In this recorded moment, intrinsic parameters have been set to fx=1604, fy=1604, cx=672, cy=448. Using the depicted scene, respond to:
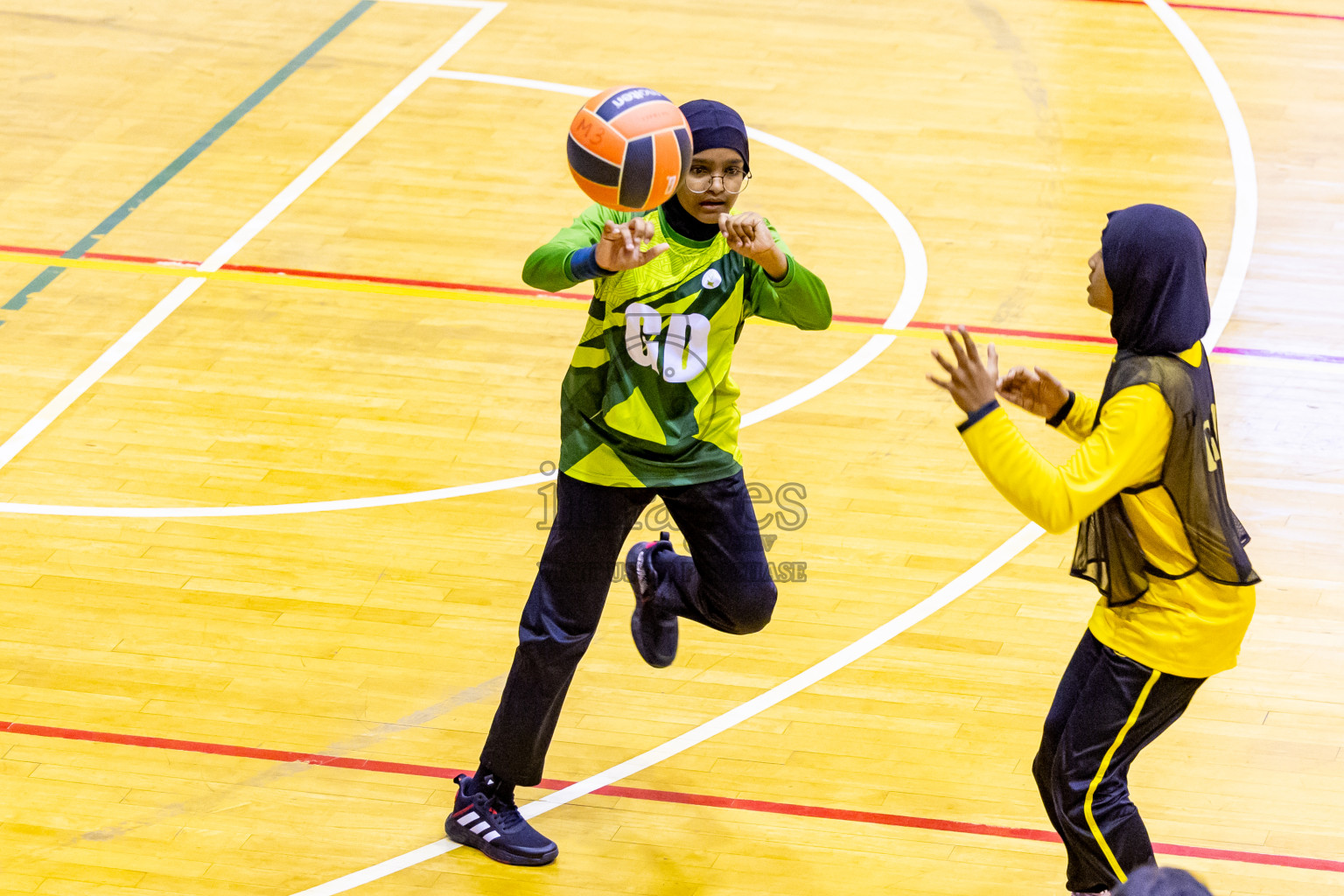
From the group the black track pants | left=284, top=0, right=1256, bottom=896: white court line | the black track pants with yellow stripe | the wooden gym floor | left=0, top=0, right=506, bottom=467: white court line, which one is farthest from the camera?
left=0, top=0, right=506, bottom=467: white court line

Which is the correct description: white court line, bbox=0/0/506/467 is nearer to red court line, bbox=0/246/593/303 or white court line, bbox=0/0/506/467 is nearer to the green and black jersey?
red court line, bbox=0/246/593/303

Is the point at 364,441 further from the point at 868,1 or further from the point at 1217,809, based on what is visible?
the point at 868,1

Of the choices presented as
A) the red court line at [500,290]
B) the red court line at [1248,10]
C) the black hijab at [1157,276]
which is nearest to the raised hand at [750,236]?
the black hijab at [1157,276]

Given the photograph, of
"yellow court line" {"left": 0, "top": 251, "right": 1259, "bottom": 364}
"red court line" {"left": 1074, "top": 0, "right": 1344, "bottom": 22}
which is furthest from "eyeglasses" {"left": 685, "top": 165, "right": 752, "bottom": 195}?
"red court line" {"left": 1074, "top": 0, "right": 1344, "bottom": 22}

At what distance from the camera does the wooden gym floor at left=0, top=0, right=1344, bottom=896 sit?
516cm

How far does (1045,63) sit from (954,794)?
23.7 ft

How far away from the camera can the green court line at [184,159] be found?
8516 millimetres

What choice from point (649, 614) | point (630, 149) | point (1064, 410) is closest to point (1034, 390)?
point (1064, 410)

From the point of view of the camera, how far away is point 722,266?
4590mm

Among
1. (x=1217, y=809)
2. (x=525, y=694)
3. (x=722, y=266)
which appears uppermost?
(x=722, y=266)

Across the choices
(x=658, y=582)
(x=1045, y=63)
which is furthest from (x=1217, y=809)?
(x=1045, y=63)

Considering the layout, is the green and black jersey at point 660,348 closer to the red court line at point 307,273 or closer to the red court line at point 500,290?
the red court line at point 500,290

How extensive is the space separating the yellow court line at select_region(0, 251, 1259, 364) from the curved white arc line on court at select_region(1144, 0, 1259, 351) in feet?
1.79

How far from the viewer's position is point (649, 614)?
5.40 metres
